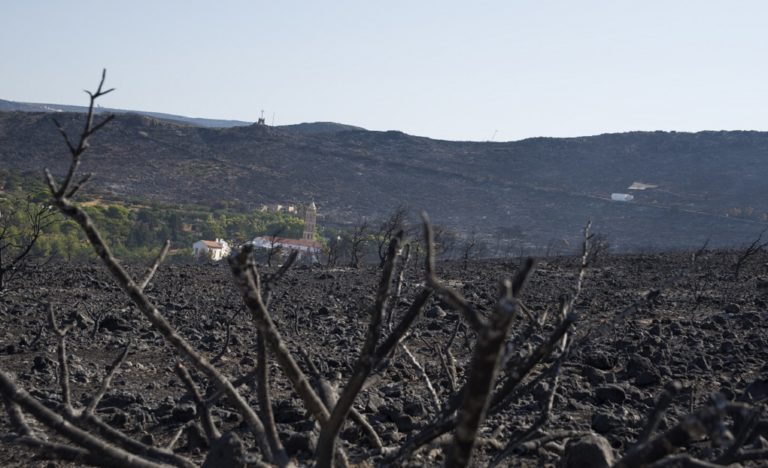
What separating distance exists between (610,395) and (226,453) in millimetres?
3372

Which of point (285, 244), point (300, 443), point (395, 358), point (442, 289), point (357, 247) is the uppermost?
point (442, 289)

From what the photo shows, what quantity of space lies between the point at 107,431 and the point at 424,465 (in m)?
1.21

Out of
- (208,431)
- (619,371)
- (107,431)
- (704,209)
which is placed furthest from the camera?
(704,209)

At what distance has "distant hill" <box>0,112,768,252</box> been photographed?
8381cm

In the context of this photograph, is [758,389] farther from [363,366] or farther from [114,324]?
[114,324]

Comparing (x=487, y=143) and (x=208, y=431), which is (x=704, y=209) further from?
(x=208, y=431)

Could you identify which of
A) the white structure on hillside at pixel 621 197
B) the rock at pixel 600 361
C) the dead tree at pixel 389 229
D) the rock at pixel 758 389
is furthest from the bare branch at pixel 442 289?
the white structure on hillside at pixel 621 197

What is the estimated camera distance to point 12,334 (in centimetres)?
902

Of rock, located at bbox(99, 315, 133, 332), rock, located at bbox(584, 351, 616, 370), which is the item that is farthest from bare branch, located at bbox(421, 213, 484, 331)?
rock, located at bbox(99, 315, 133, 332)

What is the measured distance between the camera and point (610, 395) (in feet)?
18.6

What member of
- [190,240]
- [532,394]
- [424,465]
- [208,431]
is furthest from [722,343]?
[190,240]

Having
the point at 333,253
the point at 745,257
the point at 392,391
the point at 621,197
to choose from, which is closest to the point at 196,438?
the point at 392,391

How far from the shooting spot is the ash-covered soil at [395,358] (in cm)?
473

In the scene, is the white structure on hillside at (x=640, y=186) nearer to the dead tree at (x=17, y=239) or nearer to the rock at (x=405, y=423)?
the dead tree at (x=17, y=239)
